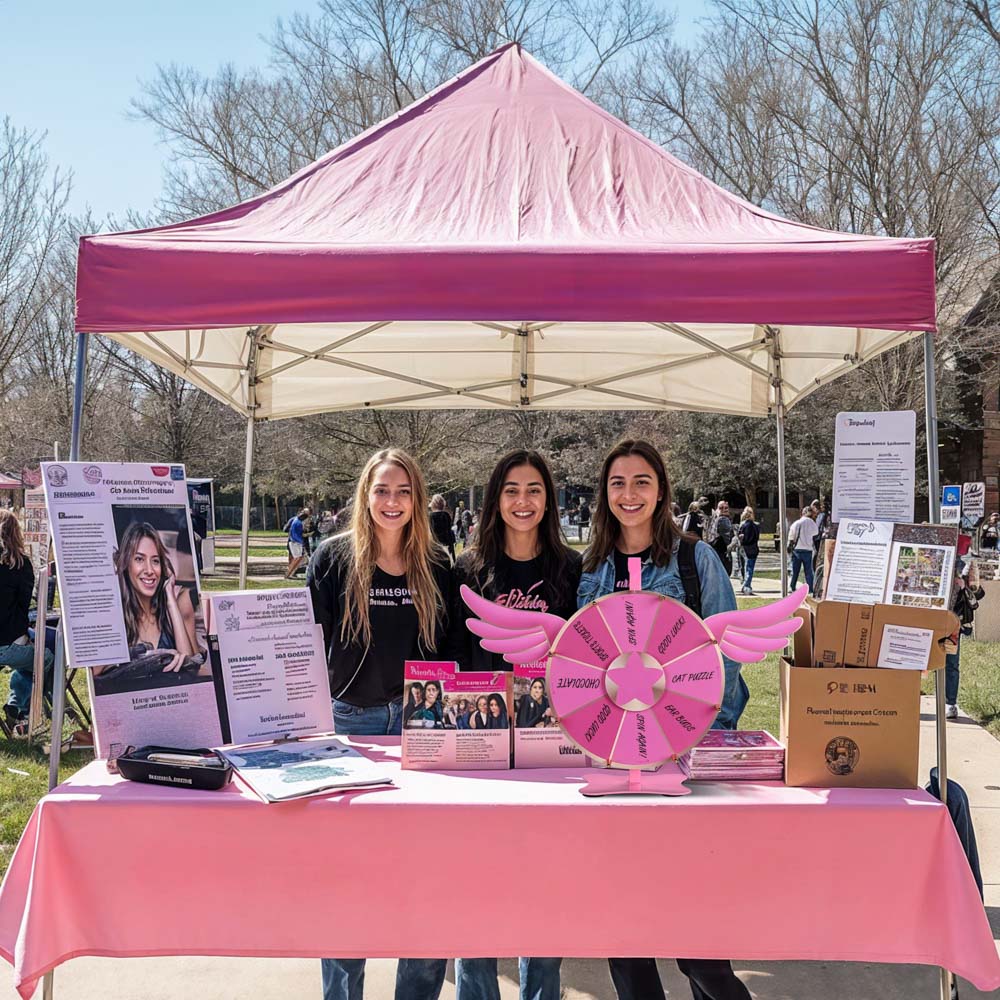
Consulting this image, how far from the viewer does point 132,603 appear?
8.39 ft

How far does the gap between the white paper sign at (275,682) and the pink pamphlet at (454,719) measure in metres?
0.37

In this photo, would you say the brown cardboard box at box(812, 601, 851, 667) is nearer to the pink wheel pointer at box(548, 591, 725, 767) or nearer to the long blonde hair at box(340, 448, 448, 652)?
the pink wheel pointer at box(548, 591, 725, 767)

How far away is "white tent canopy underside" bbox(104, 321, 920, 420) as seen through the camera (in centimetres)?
472

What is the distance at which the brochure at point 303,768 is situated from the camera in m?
2.28

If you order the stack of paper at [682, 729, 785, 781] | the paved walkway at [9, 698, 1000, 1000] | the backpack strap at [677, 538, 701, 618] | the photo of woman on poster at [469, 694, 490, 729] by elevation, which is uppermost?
the backpack strap at [677, 538, 701, 618]

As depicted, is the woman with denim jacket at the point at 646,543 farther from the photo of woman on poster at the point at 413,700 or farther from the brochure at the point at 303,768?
the brochure at the point at 303,768

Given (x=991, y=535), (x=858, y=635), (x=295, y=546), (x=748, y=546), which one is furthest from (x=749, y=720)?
(x=991, y=535)

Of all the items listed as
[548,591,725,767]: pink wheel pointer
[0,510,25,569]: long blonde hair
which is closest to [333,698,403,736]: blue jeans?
[548,591,725,767]: pink wheel pointer

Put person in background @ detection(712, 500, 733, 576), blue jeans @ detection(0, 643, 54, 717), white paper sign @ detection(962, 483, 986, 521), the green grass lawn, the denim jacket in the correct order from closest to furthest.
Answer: the denim jacket → the green grass lawn → blue jeans @ detection(0, 643, 54, 717) → white paper sign @ detection(962, 483, 986, 521) → person in background @ detection(712, 500, 733, 576)

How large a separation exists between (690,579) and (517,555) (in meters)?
0.57

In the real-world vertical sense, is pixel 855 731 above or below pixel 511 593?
below

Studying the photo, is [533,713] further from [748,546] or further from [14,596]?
[748,546]

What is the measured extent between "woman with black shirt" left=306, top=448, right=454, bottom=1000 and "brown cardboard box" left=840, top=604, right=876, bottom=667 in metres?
1.18

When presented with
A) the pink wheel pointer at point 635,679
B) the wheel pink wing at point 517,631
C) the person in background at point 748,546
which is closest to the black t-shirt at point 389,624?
the wheel pink wing at point 517,631
